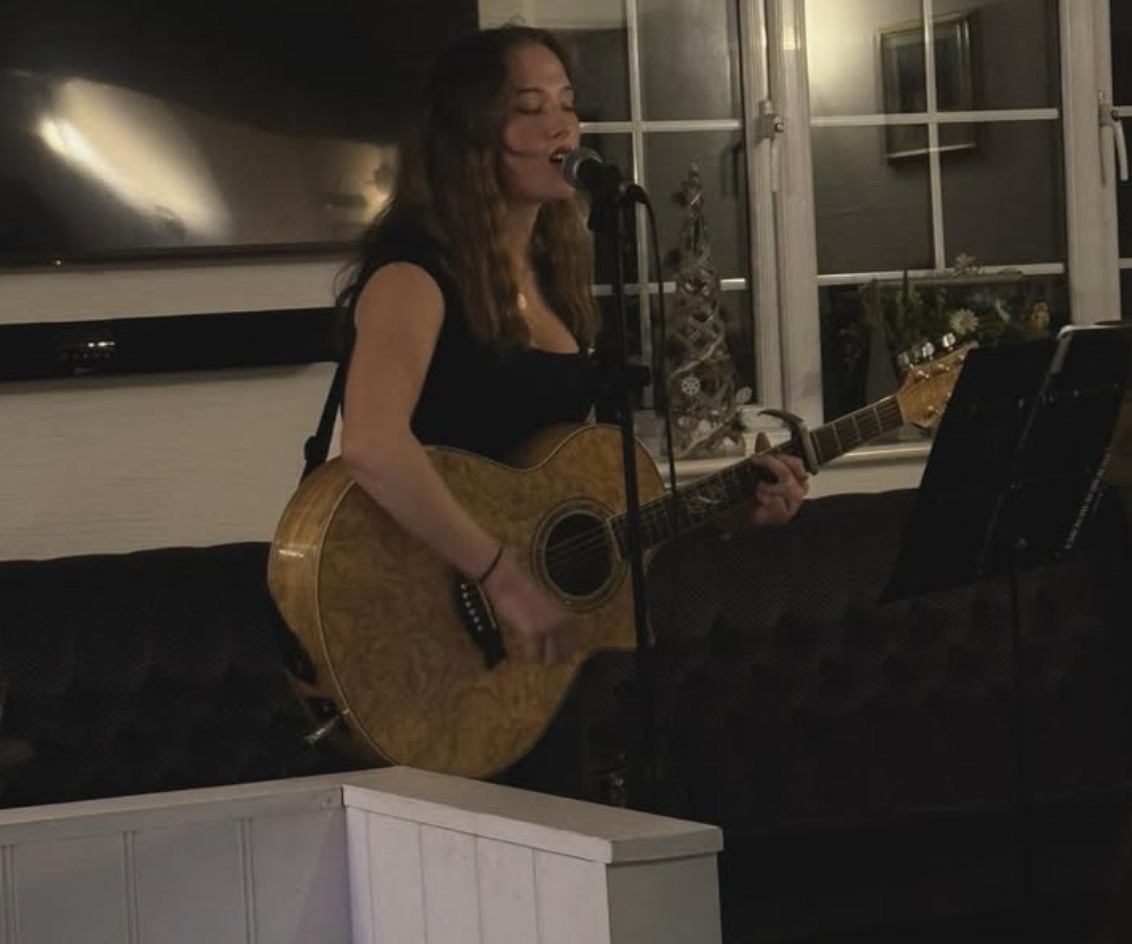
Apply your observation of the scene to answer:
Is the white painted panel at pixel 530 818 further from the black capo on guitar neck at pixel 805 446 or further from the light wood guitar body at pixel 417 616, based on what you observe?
the black capo on guitar neck at pixel 805 446

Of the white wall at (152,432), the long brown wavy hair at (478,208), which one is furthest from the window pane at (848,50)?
the long brown wavy hair at (478,208)

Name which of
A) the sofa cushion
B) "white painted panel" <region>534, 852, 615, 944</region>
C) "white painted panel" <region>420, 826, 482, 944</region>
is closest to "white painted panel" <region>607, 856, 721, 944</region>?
"white painted panel" <region>534, 852, 615, 944</region>

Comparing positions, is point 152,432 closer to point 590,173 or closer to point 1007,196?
point 590,173

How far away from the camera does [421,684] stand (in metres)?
2.61

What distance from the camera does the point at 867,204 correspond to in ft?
15.4

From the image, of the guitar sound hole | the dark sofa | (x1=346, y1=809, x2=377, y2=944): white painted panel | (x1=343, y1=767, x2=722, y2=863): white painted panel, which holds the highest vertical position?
the guitar sound hole

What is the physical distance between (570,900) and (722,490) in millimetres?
1578

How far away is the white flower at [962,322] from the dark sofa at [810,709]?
601mm

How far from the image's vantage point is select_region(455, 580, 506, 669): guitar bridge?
8.70ft

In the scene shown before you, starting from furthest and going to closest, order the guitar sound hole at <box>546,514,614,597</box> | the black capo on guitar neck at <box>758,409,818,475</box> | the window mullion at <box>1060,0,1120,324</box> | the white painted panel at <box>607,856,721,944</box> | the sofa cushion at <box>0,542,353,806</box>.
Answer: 1. the window mullion at <box>1060,0,1120,324</box>
2. the sofa cushion at <box>0,542,353,806</box>
3. the black capo on guitar neck at <box>758,409,818,475</box>
4. the guitar sound hole at <box>546,514,614,597</box>
5. the white painted panel at <box>607,856,721,944</box>

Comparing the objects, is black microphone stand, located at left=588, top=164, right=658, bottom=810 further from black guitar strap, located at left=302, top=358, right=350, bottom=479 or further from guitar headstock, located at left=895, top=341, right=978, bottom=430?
guitar headstock, located at left=895, top=341, right=978, bottom=430

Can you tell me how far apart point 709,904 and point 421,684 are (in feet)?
4.01

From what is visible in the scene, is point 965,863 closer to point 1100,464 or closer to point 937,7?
point 1100,464

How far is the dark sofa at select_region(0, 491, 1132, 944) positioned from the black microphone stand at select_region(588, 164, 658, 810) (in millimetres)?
1162
